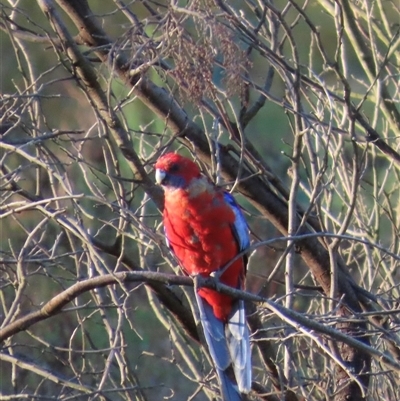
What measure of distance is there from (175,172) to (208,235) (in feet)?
0.99

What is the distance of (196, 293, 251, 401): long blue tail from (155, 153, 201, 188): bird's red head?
544 mm

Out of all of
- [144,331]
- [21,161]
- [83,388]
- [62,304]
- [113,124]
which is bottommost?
[144,331]

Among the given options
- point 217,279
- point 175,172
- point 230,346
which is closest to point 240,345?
point 230,346

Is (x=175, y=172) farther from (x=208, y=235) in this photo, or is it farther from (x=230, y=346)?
(x=230, y=346)

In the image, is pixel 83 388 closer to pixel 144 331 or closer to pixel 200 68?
pixel 200 68

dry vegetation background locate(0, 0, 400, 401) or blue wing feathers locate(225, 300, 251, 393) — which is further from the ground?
dry vegetation background locate(0, 0, 400, 401)

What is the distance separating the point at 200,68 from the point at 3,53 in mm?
7413

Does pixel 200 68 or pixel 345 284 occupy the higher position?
pixel 200 68

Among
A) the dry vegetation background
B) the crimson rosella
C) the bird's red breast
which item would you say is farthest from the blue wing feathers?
the bird's red breast

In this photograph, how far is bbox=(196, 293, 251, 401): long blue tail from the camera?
3180 millimetres

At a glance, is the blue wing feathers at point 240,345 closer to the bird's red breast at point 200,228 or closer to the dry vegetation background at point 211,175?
the dry vegetation background at point 211,175

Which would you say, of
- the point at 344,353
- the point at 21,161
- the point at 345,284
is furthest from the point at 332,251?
the point at 21,161

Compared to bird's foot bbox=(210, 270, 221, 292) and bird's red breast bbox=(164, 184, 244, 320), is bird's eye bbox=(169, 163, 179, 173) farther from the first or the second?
bird's foot bbox=(210, 270, 221, 292)

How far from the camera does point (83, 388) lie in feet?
9.97
